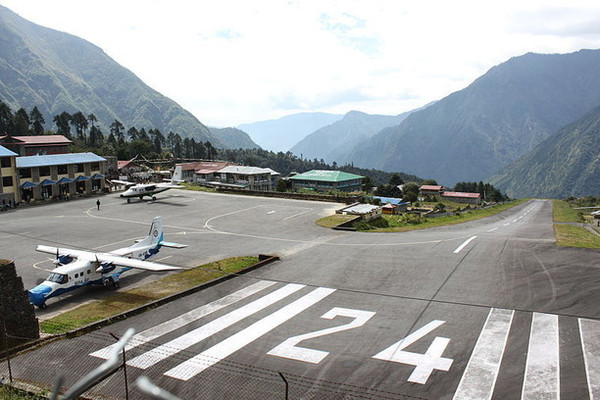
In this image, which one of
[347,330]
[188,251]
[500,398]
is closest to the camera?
[500,398]

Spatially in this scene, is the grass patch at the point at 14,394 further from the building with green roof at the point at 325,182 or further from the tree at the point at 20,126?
the tree at the point at 20,126

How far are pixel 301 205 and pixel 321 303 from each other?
137 ft

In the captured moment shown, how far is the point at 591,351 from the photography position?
59.1 ft

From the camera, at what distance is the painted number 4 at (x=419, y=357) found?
16641 millimetres

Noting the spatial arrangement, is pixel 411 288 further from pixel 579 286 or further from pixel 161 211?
pixel 161 211

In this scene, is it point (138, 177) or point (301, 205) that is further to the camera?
point (138, 177)

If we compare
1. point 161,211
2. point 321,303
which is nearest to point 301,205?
point 161,211

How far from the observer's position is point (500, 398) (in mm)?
14930

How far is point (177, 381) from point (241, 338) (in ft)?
13.8

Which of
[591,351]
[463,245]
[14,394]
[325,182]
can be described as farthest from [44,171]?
[325,182]

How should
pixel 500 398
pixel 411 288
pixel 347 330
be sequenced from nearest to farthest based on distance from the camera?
pixel 500 398, pixel 347 330, pixel 411 288

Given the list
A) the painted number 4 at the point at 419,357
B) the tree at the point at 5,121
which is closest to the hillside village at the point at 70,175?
the painted number 4 at the point at 419,357

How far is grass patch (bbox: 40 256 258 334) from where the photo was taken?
22.6m

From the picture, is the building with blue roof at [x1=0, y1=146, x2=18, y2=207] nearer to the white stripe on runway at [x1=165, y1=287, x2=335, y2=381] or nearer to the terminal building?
the terminal building
